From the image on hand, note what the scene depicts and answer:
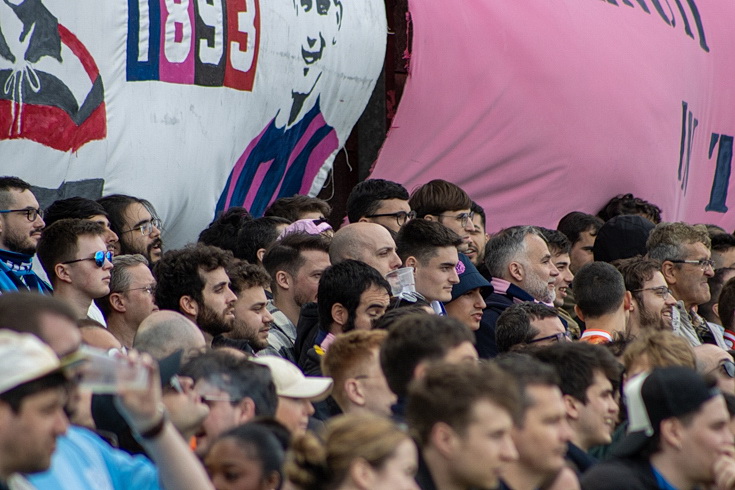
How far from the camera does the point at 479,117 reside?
8.34m

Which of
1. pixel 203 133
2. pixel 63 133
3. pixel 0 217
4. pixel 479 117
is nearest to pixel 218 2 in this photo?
pixel 203 133

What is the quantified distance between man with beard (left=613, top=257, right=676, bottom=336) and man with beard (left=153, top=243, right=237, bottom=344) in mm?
2573

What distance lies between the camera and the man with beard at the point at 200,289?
5.15 m

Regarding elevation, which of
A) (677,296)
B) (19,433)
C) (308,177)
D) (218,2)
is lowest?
(677,296)

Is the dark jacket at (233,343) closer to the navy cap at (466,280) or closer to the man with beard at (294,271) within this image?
the man with beard at (294,271)

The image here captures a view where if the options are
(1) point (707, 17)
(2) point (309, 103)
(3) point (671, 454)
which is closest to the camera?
(3) point (671, 454)

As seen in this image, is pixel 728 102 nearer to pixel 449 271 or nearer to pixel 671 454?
pixel 449 271

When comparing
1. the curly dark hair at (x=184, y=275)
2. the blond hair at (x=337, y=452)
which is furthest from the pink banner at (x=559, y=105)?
the blond hair at (x=337, y=452)

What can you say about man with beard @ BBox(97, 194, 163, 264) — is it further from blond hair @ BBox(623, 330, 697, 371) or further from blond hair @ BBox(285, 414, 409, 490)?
blond hair @ BBox(285, 414, 409, 490)

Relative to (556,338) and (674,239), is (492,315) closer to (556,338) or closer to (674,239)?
(556,338)

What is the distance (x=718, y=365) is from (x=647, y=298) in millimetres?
1376

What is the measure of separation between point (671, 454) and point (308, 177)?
14.5 ft

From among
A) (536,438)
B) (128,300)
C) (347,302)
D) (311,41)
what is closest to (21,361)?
(536,438)

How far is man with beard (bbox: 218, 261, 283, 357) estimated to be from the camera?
206 inches
